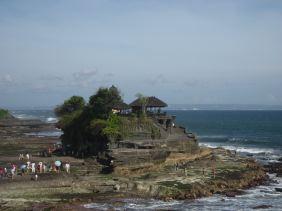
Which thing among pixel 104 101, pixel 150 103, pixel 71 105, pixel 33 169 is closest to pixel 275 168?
pixel 150 103

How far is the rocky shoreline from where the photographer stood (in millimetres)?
40350

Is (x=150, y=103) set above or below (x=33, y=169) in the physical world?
above

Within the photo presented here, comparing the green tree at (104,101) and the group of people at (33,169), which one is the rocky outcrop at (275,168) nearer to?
the green tree at (104,101)

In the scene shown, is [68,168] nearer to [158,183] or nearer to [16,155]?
[158,183]

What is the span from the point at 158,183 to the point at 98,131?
17181mm

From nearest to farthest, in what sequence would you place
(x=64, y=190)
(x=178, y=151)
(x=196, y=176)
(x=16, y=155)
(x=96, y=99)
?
(x=64, y=190) < (x=196, y=176) < (x=178, y=151) < (x=96, y=99) < (x=16, y=155)

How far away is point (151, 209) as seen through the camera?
126 ft

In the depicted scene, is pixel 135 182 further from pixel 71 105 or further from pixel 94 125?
pixel 71 105

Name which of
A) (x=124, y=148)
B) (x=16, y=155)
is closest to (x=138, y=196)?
(x=124, y=148)

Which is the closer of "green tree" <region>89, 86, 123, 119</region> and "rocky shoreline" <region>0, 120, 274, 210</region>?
"rocky shoreline" <region>0, 120, 274, 210</region>

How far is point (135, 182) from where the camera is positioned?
150 ft

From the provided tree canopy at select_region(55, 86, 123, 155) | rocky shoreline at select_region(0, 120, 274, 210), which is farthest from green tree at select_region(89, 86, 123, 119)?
rocky shoreline at select_region(0, 120, 274, 210)

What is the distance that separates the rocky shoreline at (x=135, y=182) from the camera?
40.3 m

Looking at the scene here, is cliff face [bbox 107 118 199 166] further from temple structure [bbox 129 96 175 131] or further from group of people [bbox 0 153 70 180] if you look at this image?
group of people [bbox 0 153 70 180]
